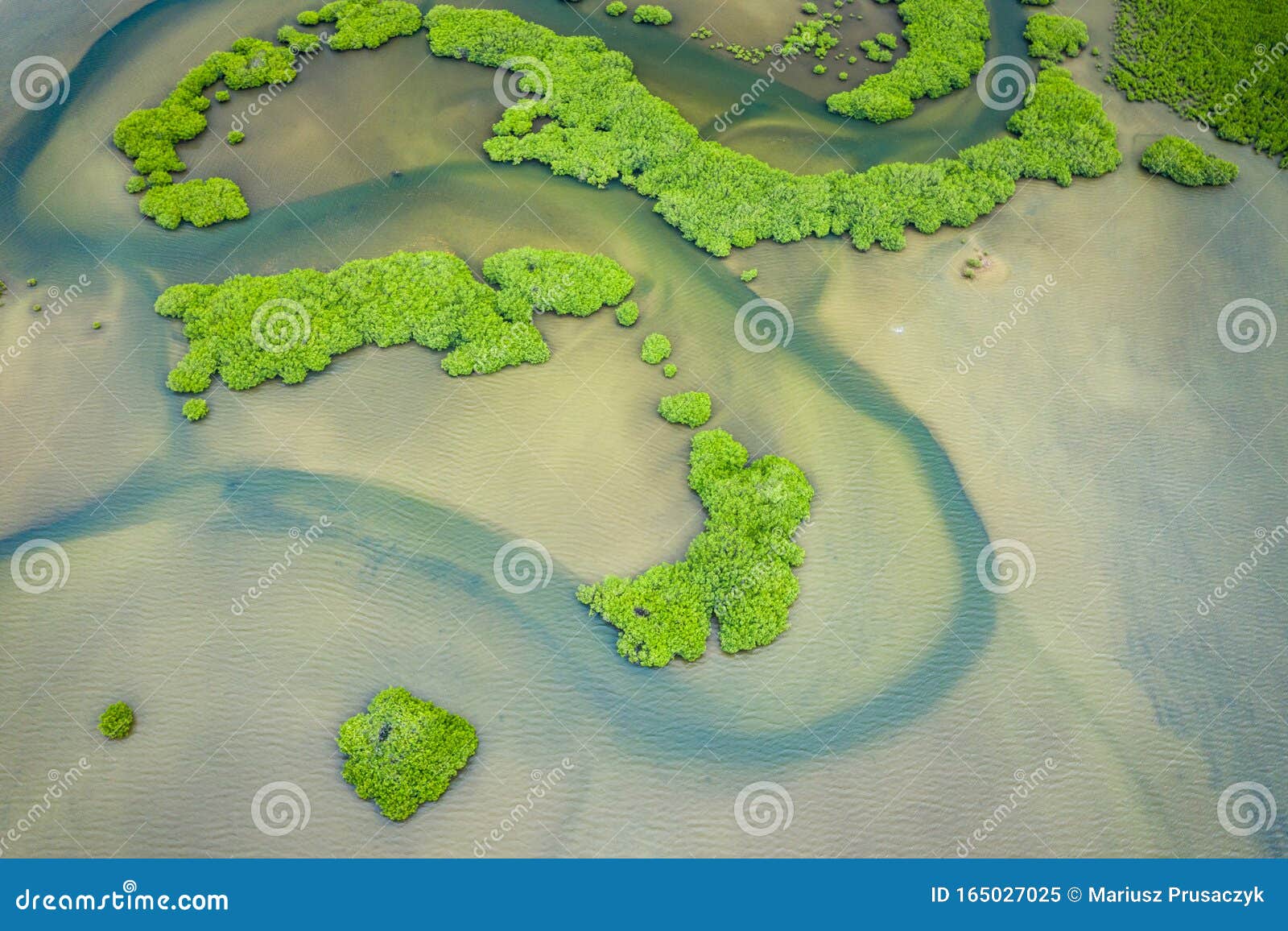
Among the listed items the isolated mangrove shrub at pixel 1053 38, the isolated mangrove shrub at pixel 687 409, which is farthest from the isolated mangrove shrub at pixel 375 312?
the isolated mangrove shrub at pixel 1053 38

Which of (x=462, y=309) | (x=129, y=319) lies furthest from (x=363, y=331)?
(x=129, y=319)

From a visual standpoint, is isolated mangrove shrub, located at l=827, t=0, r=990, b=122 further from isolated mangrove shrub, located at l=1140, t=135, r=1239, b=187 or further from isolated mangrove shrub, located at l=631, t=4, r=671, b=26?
isolated mangrove shrub, located at l=631, t=4, r=671, b=26

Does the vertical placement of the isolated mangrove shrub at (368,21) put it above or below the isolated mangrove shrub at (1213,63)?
below

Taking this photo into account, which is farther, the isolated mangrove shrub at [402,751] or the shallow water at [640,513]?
the shallow water at [640,513]

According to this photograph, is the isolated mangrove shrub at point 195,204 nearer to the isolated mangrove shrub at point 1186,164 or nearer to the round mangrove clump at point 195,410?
the round mangrove clump at point 195,410

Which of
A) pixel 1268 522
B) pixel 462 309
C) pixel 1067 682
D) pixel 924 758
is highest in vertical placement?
pixel 1268 522

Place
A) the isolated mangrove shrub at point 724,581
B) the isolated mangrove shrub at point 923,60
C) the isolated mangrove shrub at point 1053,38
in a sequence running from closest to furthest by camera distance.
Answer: the isolated mangrove shrub at point 724,581 < the isolated mangrove shrub at point 923,60 < the isolated mangrove shrub at point 1053,38

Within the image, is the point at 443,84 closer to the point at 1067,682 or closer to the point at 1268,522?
the point at 1067,682
